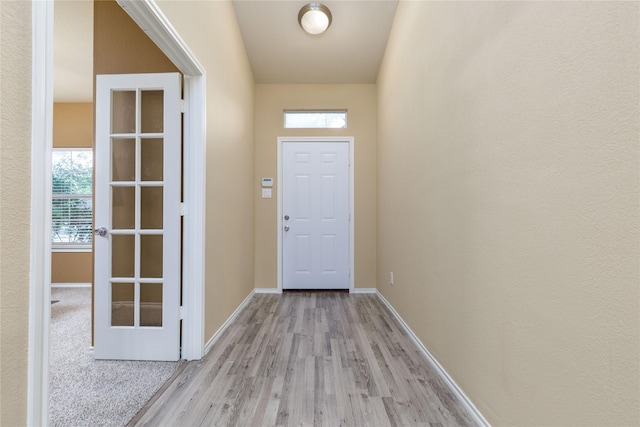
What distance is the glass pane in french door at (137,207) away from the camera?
204 centimetres

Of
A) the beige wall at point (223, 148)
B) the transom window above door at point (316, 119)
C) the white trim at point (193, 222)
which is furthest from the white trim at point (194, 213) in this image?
the transom window above door at point (316, 119)

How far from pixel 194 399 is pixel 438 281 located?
1.62 metres

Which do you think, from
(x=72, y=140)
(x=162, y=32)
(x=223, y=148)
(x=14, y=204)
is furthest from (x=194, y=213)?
(x=72, y=140)

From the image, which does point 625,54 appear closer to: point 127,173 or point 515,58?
point 515,58

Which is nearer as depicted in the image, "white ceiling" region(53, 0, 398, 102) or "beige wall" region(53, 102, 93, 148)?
"white ceiling" region(53, 0, 398, 102)

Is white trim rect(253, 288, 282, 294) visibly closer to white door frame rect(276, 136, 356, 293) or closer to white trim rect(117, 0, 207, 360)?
white door frame rect(276, 136, 356, 293)

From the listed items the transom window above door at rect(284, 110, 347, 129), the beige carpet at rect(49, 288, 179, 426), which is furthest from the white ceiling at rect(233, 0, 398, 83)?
the beige carpet at rect(49, 288, 179, 426)

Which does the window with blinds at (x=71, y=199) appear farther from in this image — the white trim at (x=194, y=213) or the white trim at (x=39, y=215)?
the white trim at (x=39, y=215)

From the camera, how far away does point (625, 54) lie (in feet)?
2.47

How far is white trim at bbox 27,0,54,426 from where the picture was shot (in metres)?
0.87

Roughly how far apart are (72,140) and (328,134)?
12.9 ft

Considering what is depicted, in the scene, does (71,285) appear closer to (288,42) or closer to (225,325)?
(225,325)

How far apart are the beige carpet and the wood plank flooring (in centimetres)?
13

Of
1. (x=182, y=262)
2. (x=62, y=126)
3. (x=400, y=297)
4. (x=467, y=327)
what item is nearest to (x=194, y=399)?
(x=182, y=262)
